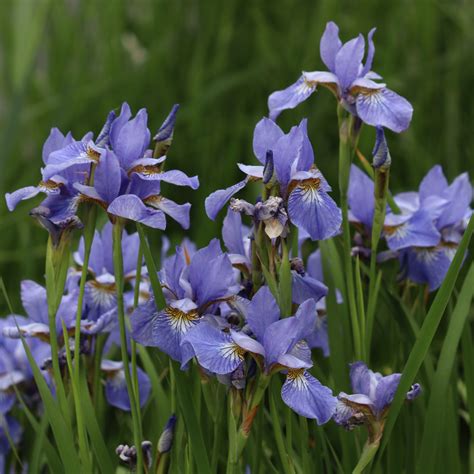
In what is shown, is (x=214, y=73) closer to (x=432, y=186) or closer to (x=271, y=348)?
(x=432, y=186)

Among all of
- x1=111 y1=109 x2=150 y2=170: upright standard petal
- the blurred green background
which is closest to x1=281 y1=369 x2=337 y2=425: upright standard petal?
x1=111 y1=109 x2=150 y2=170: upright standard petal

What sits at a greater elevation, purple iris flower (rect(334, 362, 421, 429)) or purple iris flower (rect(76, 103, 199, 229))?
purple iris flower (rect(76, 103, 199, 229))

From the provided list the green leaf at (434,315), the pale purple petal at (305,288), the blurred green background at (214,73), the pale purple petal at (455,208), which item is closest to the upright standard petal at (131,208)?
the pale purple petal at (305,288)

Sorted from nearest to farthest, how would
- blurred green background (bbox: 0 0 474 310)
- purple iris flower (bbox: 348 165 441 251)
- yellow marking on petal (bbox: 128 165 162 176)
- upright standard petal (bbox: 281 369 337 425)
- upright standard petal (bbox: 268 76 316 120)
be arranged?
upright standard petal (bbox: 281 369 337 425) → yellow marking on petal (bbox: 128 165 162 176) → upright standard petal (bbox: 268 76 316 120) → purple iris flower (bbox: 348 165 441 251) → blurred green background (bbox: 0 0 474 310)

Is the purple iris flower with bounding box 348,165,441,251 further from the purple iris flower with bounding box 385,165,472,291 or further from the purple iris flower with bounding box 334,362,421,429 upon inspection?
the purple iris flower with bounding box 334,362,421,429

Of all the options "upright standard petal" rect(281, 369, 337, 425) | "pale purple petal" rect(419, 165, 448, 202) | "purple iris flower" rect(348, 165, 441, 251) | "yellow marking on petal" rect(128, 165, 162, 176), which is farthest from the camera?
"pale purple petal" rect(419, 165, 448, 202)

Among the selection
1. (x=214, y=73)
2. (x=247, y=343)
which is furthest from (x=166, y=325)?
A: (x=214, y=73)
